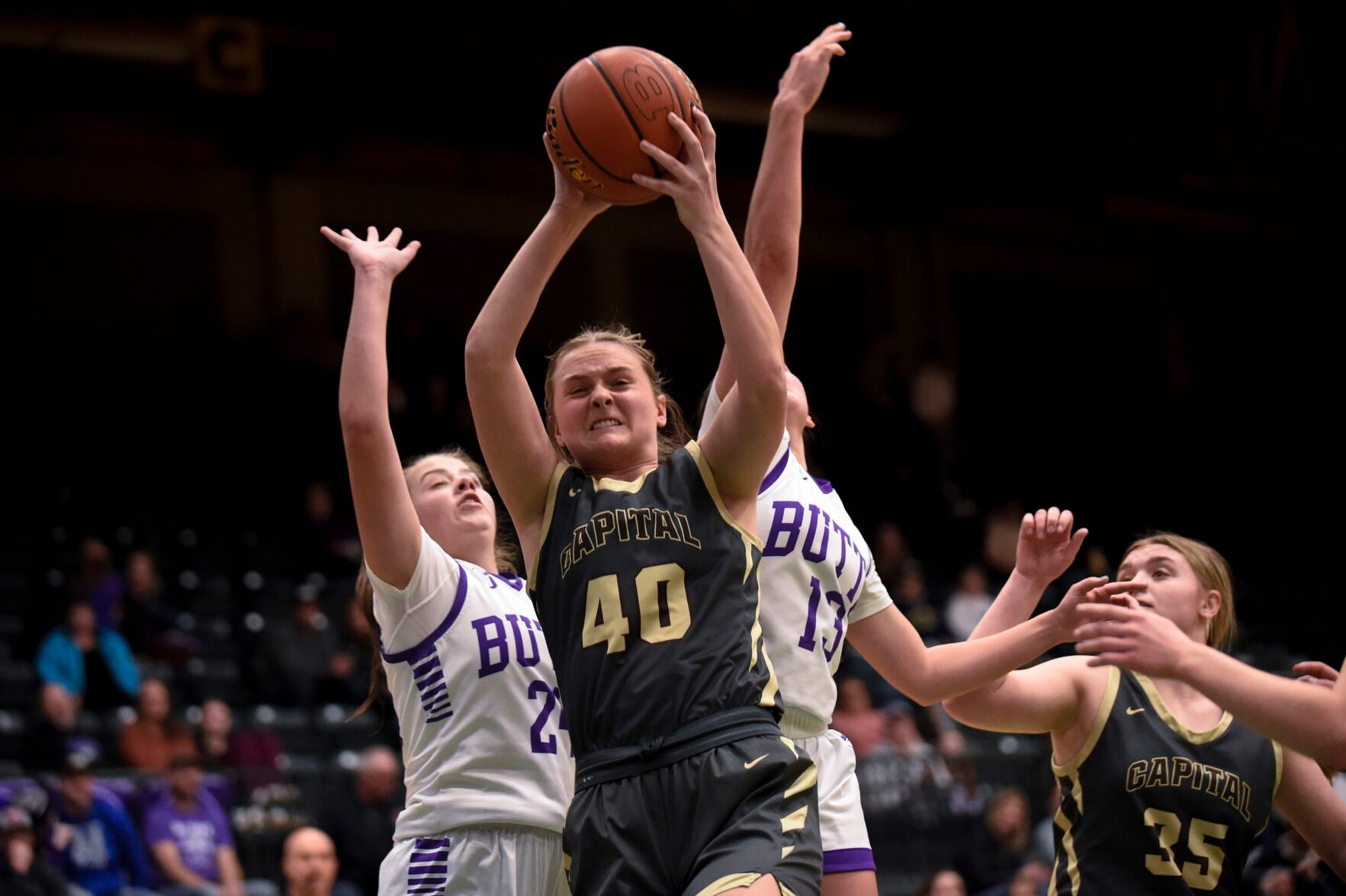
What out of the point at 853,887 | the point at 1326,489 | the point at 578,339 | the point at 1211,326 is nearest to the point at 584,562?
the point at 578,339

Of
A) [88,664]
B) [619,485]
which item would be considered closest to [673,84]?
[619,485]

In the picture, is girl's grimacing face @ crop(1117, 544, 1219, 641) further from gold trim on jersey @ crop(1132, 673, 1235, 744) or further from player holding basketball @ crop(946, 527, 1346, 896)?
gold trim on jersey @ crop(1132, 673, 1235, 744)

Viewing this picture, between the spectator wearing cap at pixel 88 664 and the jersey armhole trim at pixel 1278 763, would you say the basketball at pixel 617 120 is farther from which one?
the spectator wearing cap at pixel 88 664

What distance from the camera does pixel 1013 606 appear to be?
4.06 metres

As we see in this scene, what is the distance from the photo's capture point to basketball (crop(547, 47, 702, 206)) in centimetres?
332

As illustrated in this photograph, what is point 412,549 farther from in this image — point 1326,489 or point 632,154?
point 1326,489

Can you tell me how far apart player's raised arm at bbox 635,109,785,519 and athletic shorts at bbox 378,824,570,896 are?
910mm

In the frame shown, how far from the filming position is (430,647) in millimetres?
3562

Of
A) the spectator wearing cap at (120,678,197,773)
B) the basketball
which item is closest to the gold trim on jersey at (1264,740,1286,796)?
the basketball

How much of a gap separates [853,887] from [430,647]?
45.9 inches

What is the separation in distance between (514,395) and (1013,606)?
1533 mm

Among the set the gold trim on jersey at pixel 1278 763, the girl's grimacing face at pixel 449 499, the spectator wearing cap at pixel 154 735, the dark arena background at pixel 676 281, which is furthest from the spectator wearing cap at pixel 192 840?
the gold trim on jersey at pixel 1278 763

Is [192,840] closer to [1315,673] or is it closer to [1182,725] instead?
[1182,725]

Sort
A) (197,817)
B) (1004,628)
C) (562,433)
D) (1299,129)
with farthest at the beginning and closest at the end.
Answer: (1299,129) < (197,817) < (1004,628) < (562,433)
